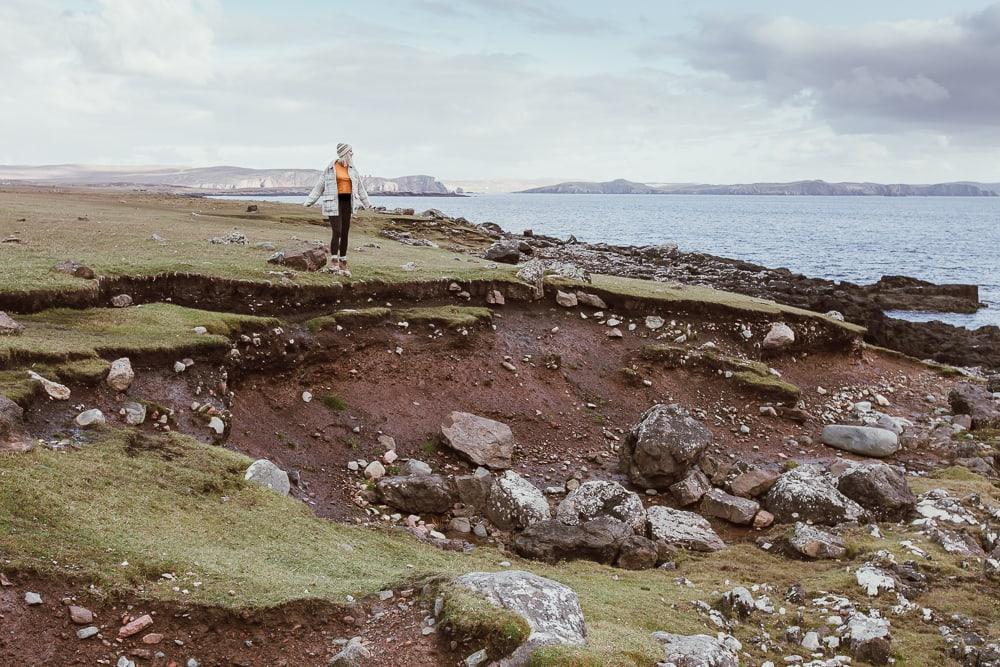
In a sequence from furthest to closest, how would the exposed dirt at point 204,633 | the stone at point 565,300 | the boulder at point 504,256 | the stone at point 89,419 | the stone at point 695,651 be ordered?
the boulder at point 504,256 → the stone at point 565,300 → the stone at point 89,419 → the stone at point 695,651 → the exposed dirt at point 204,633

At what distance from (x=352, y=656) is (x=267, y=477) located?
14.5 feet

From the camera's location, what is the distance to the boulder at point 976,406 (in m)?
19.2

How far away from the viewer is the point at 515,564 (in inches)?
398

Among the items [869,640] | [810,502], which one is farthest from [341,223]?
[869,640]

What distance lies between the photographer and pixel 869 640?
7.90m

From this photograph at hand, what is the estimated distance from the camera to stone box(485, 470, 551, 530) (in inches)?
477

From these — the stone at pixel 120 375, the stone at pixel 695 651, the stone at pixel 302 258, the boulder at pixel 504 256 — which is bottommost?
the stone at pixel 695 651

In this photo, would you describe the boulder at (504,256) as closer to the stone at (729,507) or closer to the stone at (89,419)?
the stone at (729,507)

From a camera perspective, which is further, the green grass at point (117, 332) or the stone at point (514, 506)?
the stone at point (514, 506)

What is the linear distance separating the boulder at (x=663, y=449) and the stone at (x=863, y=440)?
4.19m

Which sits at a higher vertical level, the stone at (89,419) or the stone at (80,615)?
the stone at (89,419)

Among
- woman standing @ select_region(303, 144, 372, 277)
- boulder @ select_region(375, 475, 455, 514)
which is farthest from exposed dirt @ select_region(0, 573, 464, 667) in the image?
woman standing @ select_region(303, 144, 372, 277)

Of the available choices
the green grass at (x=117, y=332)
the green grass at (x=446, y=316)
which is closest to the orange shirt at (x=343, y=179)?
the green grass at (x=446, y=316)

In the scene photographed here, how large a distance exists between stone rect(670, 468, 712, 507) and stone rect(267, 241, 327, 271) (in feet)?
33.2
